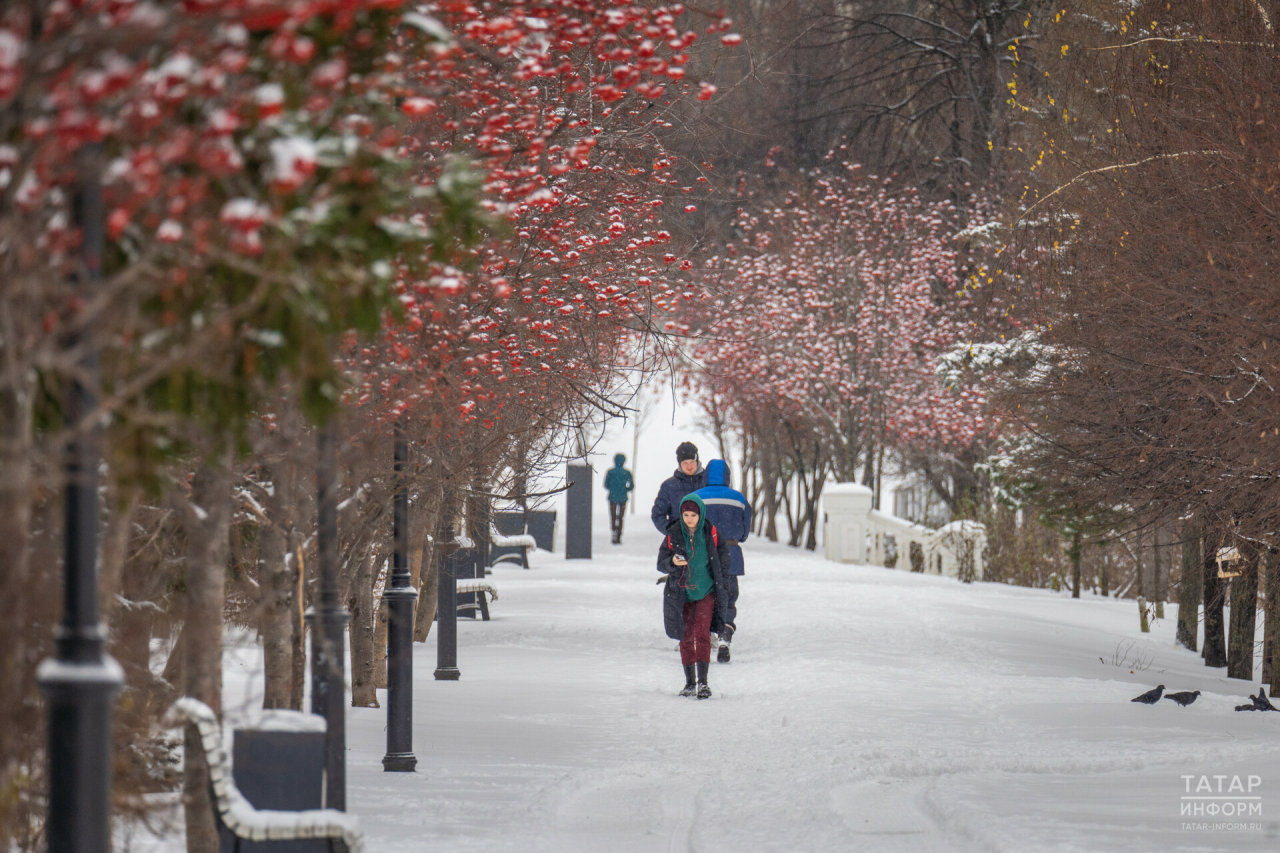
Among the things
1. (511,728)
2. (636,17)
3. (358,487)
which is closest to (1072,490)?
(511,728)

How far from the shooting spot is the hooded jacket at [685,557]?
11711 millimetres

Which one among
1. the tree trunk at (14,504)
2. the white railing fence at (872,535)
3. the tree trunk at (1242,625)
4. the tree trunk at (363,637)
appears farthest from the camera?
the white railing fence at (872,535)

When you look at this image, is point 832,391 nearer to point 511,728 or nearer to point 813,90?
point 813,90

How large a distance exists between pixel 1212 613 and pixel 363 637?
31.2 ft

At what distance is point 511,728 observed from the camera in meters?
9.98

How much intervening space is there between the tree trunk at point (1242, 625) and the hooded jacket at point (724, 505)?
4850mm

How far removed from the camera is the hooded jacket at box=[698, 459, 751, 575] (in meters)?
13.9

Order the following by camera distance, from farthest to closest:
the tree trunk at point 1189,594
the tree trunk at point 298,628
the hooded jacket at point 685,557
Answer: the tree trunk at point 1189,594 < the hooded jacket at point 685,557 < the tree trunk at point 298,628

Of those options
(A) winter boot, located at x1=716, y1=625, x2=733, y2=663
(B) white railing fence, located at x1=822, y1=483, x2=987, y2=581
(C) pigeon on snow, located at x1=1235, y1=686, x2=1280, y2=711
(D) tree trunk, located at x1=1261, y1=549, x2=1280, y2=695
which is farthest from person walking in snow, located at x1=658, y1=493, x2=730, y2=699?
(B) white railing fence, located at x1=822, y1=483, x2=987, y2=581

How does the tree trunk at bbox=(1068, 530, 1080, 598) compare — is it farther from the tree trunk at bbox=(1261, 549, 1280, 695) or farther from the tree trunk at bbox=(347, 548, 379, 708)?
the tree trunk at bbox=(347, 548, 379, 708)

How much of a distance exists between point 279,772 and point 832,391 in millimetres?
26384

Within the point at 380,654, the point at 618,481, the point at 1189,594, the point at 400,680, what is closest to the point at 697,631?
the point at 380,654

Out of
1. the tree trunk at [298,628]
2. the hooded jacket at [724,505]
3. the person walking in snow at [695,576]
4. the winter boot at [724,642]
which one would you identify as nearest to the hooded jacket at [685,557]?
the person walking in snow at [695,576]

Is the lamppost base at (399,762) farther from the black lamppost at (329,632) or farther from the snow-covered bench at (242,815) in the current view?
the snow-covered bench at (242,815)
